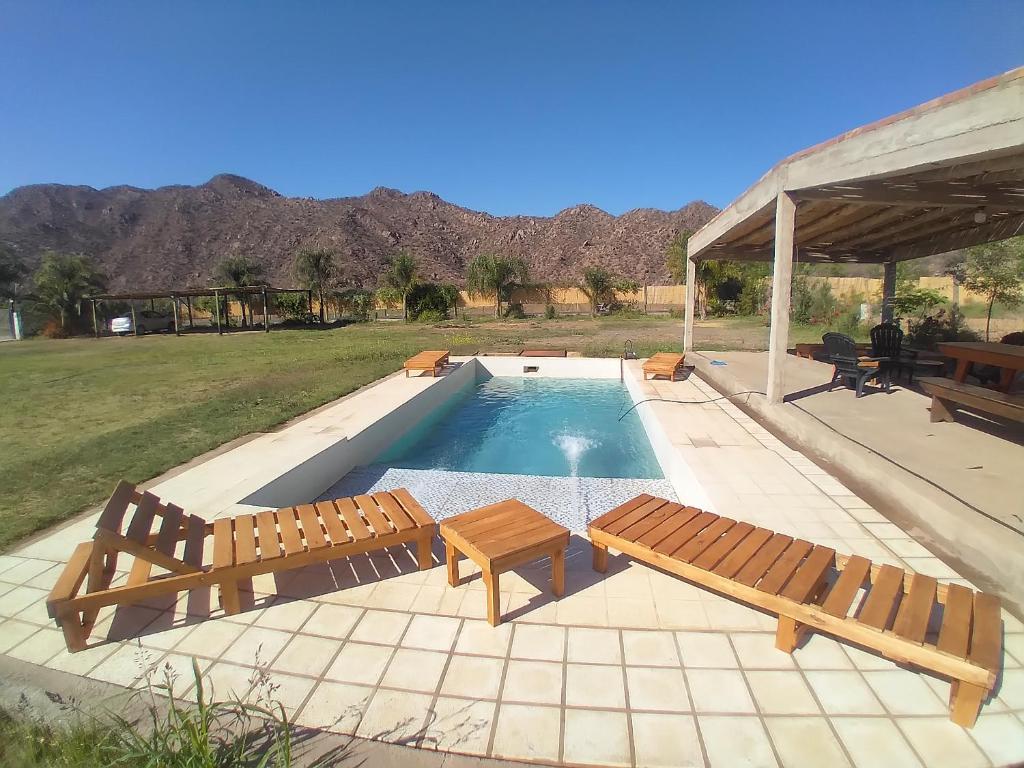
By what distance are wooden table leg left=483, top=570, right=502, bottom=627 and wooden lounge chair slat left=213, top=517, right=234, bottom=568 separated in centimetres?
130

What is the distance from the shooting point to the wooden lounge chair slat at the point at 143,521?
2.58 meters

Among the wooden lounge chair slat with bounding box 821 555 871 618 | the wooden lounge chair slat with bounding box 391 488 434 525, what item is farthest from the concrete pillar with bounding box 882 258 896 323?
the wooden lounge chair slat with bounding box 391 488 434 525

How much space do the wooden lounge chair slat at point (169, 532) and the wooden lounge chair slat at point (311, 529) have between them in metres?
0.64

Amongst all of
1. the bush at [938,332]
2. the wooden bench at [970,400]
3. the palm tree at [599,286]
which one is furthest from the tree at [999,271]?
the palm tree at [599,286]

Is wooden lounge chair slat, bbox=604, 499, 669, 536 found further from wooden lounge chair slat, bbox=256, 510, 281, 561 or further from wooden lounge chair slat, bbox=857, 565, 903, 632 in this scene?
wooden lounge chair slat, bbox=256, 510, 281, 561

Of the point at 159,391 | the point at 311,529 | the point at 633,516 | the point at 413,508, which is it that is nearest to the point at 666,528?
the point at 633,516

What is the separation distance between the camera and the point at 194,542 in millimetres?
2918

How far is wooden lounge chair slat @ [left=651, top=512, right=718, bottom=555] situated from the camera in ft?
8.64

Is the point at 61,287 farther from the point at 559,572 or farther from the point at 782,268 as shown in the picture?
the point at 559,572

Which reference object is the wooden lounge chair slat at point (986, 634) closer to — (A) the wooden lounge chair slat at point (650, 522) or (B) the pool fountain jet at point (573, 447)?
(A) the wooden lounge chair slat at point (650, 522)

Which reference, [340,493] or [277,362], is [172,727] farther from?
[277,362]

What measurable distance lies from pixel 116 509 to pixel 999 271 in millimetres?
15527

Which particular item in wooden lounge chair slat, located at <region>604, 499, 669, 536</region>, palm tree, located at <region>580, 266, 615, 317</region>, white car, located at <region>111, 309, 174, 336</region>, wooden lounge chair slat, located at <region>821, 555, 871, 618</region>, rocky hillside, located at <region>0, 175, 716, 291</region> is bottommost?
wooden lounge chair slat, located at <region>821, 555, 871, 618</region>

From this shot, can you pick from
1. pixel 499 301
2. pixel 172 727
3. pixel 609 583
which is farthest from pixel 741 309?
pixel 172 727
